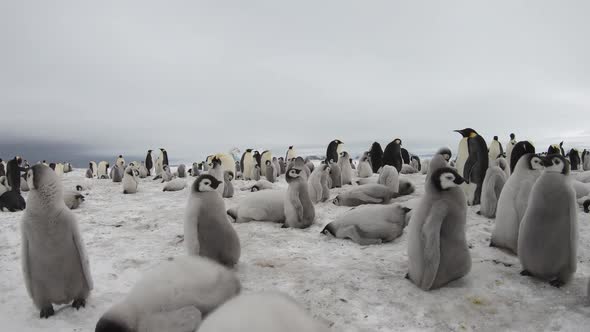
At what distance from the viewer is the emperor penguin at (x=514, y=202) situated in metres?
4.24

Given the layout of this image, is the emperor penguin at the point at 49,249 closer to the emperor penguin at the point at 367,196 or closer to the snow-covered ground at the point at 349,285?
the snow-covered ground at the point at 349,285

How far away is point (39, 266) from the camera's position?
3.00 m

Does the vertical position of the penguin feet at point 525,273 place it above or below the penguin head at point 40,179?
below

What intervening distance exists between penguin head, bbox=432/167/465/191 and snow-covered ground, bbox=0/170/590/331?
3.11 feet

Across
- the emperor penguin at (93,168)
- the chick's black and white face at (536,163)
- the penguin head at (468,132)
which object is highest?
the penguin head at (468,132)

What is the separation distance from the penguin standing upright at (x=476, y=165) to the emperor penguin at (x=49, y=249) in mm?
7196

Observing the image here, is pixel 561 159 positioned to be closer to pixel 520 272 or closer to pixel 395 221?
pixel 520 272

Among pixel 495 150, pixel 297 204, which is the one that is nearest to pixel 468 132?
pixel 495 150

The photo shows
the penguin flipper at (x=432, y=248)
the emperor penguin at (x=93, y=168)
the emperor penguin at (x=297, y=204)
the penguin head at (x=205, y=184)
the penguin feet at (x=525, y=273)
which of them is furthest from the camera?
the emperor penguin at (x=93, y=168)

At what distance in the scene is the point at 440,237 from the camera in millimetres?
3350

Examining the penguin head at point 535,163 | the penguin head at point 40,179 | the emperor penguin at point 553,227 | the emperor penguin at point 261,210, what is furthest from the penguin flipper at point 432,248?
the emperor penguin at point 261,210

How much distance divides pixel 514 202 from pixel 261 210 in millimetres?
3968

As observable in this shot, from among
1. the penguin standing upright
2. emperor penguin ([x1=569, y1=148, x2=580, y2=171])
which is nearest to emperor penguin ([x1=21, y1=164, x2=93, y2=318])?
the penguin standing upright

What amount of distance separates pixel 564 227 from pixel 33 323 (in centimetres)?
470
